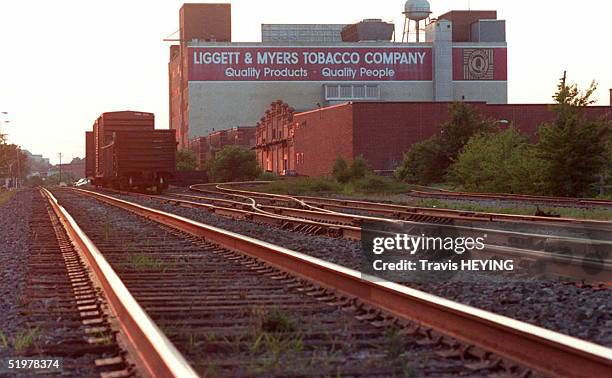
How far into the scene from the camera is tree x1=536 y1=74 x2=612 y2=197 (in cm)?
3197

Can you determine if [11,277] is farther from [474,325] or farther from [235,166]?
[235,166]

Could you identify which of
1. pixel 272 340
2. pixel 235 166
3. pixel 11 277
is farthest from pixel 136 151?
pixel 272 340

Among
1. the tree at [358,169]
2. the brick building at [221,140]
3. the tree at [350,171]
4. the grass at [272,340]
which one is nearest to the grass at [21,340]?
the grass at [272,340]

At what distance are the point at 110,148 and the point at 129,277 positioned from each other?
117 ft

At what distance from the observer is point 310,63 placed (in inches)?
4405

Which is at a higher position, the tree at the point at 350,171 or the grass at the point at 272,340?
the tree at the point at 350,171

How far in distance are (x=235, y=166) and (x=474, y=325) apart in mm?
62525

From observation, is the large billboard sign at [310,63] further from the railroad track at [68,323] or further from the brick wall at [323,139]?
the railroad track at [68,323]

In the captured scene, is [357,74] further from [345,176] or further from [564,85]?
[564,85]

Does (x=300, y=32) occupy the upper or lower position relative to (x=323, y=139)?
upper

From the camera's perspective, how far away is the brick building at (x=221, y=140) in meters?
102

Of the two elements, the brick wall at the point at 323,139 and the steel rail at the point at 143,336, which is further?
the brick wall at the point at 323,139

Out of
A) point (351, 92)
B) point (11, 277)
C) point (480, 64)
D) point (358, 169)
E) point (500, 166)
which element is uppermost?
point (480, 64)

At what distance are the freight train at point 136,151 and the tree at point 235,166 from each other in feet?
66.8
